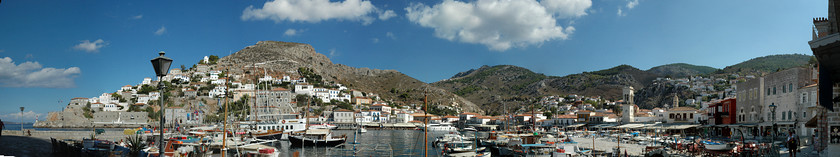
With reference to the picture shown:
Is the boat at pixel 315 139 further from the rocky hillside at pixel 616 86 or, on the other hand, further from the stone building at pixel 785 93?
the rocky hillside at pixel 616 86

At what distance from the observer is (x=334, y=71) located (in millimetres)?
169875

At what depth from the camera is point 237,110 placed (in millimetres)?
97438

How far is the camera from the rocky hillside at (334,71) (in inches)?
5881

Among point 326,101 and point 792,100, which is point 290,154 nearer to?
point 792,100

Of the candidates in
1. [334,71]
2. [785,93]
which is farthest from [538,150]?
[334,71]

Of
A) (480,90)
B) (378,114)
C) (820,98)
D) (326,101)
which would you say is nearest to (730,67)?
(480,90)

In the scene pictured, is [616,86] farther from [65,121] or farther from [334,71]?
[65,121]

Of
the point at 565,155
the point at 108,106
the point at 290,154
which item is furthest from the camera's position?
the point at 108,106

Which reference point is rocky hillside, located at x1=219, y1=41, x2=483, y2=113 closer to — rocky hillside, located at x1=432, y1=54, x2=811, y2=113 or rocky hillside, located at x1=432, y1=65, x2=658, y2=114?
rocky hillside, located at x1=432, y1=65, x2=658, y2=114

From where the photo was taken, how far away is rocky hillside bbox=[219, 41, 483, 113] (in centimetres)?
14938

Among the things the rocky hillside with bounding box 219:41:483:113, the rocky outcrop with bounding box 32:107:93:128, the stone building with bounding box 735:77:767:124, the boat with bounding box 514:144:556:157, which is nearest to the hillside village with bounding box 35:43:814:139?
the rocky outcrop with bounding box 32:107:93:128

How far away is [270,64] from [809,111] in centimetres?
14294

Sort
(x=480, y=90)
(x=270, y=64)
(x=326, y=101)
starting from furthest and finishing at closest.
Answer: (x=480, y=90) < (x=270, y=64) < (x=326, y=101)

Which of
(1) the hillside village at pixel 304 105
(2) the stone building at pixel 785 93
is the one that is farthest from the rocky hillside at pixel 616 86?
(2) the stone building at pixel 785 93
